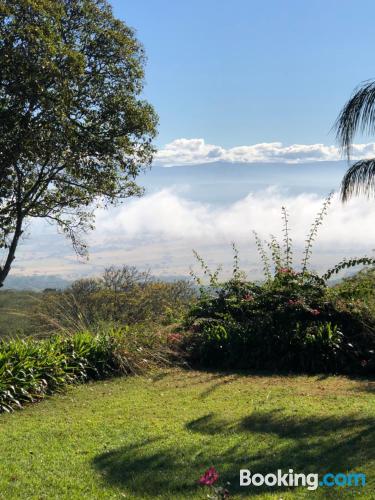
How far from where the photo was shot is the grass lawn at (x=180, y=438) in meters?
4.81

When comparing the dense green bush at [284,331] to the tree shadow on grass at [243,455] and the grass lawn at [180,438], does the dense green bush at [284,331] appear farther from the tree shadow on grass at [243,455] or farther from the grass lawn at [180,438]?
the tree shadow on grass at [243,455]

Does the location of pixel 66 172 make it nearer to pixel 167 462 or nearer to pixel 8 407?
pixel 8 407

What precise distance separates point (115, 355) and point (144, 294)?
30.2 ft

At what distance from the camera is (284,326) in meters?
10.4

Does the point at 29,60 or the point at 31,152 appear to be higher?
the point at 29,60

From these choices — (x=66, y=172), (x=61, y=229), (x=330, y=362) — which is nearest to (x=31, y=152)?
(x=66, y=172)

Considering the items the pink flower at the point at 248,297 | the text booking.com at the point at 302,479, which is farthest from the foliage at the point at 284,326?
the text booking.com at the point at 302,479

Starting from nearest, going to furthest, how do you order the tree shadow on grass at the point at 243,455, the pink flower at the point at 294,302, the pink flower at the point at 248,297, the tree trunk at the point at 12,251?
the tree shadow on grass at the point at 243,455 → the pink flower at the point at 294,302 → the pink flower at the point at 248,297 → the tree trunk at the point at 12,251

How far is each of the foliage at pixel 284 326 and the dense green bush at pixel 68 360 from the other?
108cm

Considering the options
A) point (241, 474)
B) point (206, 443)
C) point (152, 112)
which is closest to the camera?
point (241, 474)

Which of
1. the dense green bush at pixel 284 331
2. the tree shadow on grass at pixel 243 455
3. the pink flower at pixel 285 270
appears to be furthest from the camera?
the pink flower at pixel 285 270

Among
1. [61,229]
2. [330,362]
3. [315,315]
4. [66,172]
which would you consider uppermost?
[66,172]

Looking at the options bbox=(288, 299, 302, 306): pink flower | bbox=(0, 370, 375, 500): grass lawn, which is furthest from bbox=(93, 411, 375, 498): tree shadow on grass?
bbox=(288, 299, 302, 306): pink flower

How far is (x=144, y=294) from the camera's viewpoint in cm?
1895
